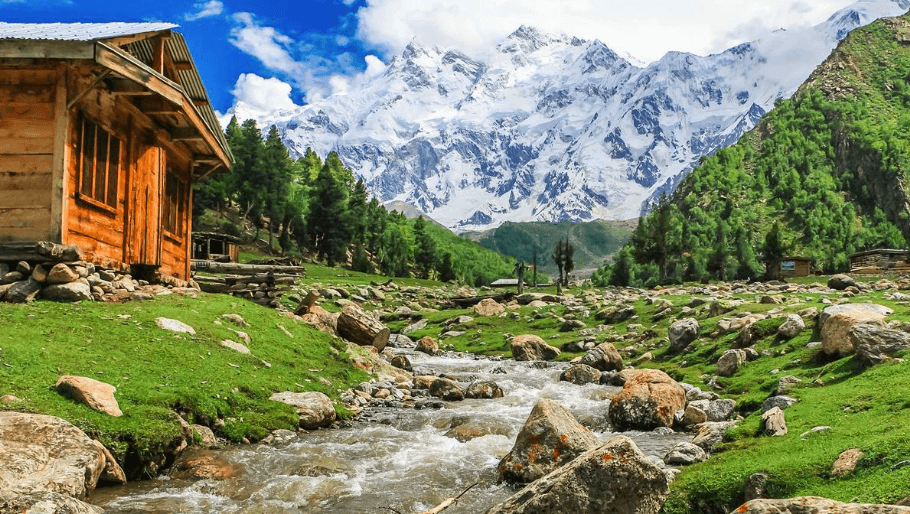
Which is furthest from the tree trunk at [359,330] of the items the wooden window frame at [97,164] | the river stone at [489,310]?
the river stone at [489,310]

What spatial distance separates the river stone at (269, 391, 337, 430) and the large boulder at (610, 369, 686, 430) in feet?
24.7

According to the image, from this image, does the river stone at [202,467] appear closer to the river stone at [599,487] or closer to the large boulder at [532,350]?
the river stone at [599,487]

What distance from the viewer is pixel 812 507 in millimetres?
5953

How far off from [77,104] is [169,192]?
976cm

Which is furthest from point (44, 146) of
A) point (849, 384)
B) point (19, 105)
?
point (849, 384)

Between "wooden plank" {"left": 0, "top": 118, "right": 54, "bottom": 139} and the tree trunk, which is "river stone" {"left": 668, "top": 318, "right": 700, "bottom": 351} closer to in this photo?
the tree trunk

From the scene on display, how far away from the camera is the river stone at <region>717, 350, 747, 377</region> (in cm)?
2131

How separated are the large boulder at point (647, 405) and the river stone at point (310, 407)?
7.53 m

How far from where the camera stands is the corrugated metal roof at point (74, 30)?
1783 centimetres

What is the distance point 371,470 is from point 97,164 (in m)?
14.3

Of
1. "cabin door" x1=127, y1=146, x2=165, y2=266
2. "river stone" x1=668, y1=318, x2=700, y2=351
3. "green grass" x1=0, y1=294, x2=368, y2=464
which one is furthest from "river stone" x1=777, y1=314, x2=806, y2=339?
"cabin door" x1=127, y1=146, x2=165, y2=266

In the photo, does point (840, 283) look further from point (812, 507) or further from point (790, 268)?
point (812, 507)

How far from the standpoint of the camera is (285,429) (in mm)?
14625

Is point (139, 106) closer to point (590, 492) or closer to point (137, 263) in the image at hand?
point (137, 263)
